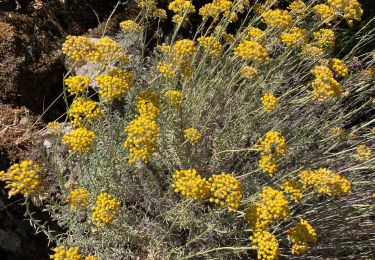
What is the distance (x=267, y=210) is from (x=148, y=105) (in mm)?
999

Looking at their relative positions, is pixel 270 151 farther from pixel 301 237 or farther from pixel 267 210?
pixel 301 237

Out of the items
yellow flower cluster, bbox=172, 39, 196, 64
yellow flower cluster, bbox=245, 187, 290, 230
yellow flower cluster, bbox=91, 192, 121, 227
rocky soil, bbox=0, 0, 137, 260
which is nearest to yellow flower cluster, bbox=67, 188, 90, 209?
yellow flower cluster, bbox=91, 192, 121, 227

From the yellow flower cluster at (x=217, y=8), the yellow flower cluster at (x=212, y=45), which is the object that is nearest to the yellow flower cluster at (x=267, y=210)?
the yellow flower cluster at (x=212, y=45)

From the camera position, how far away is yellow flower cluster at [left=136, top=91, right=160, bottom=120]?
238 cm

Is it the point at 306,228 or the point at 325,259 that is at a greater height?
the point at 306,228

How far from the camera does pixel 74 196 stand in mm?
2252

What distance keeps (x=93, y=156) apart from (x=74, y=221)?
56cm

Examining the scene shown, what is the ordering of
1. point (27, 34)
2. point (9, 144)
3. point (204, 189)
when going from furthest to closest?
point (27, 34) → point (9, 144) → point (204, 189)

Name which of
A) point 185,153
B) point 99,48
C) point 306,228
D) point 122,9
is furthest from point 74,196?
point 122,9

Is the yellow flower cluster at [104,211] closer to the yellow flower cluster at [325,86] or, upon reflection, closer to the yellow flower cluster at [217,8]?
the yellow flower cluster at [325,86]

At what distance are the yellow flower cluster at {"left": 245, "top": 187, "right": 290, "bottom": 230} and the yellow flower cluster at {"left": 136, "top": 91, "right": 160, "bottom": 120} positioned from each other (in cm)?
85

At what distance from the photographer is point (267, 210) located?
2.23m

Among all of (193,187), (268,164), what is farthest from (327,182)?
(193,187)

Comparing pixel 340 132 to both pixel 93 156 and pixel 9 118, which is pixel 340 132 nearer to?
pixel 93 156
